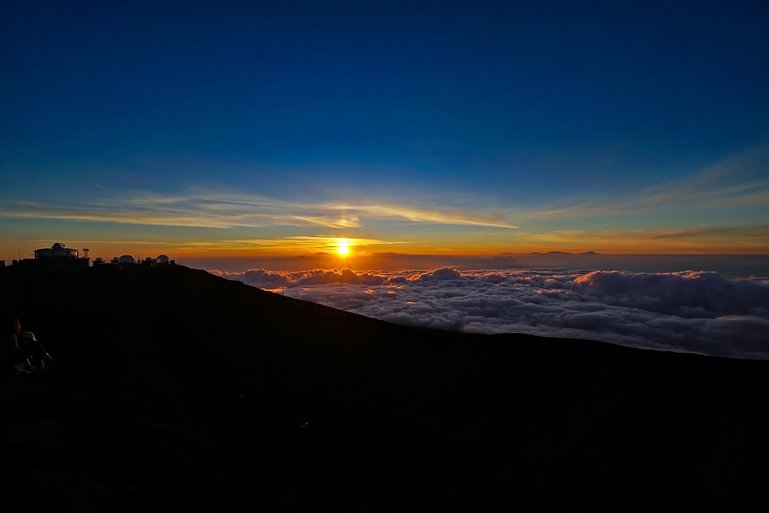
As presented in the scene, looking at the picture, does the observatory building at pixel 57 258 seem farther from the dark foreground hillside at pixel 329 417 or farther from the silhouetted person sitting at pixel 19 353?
the silhouetted person sitting at pixel 19 353

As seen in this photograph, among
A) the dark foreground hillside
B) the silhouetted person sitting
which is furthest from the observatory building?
the silhouetted person sitting

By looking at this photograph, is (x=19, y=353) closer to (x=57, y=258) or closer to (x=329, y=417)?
(x=329, y=417)

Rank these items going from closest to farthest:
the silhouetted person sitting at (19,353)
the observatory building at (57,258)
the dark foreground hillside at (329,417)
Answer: the dark foreground hillside at (329,417), the silhouetted person sitting at (19,353), the observatory building at (57,258)

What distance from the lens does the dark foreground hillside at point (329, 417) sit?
391 inches

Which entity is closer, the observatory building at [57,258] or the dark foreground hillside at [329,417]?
the dark foreground hillside at [329,417]

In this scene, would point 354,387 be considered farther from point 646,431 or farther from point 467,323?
point 467,323

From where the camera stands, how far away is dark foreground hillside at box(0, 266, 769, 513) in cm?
993

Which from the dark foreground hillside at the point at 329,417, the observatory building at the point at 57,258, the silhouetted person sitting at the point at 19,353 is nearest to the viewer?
the dark foreground hillside at the point at 329,417

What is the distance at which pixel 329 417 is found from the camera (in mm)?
16875

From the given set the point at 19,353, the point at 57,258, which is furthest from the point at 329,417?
the point at 57,258

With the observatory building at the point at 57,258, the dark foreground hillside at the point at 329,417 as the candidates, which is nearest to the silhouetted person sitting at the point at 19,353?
the dark foreground hillside at the point at 329,417

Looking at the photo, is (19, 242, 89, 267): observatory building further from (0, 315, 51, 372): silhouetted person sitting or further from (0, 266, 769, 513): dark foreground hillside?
(0, 315, 51, 372): silhouetted person sitting

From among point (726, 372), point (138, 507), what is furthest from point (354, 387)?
point (726, 372)

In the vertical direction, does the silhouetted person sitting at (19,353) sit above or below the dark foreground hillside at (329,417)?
above
